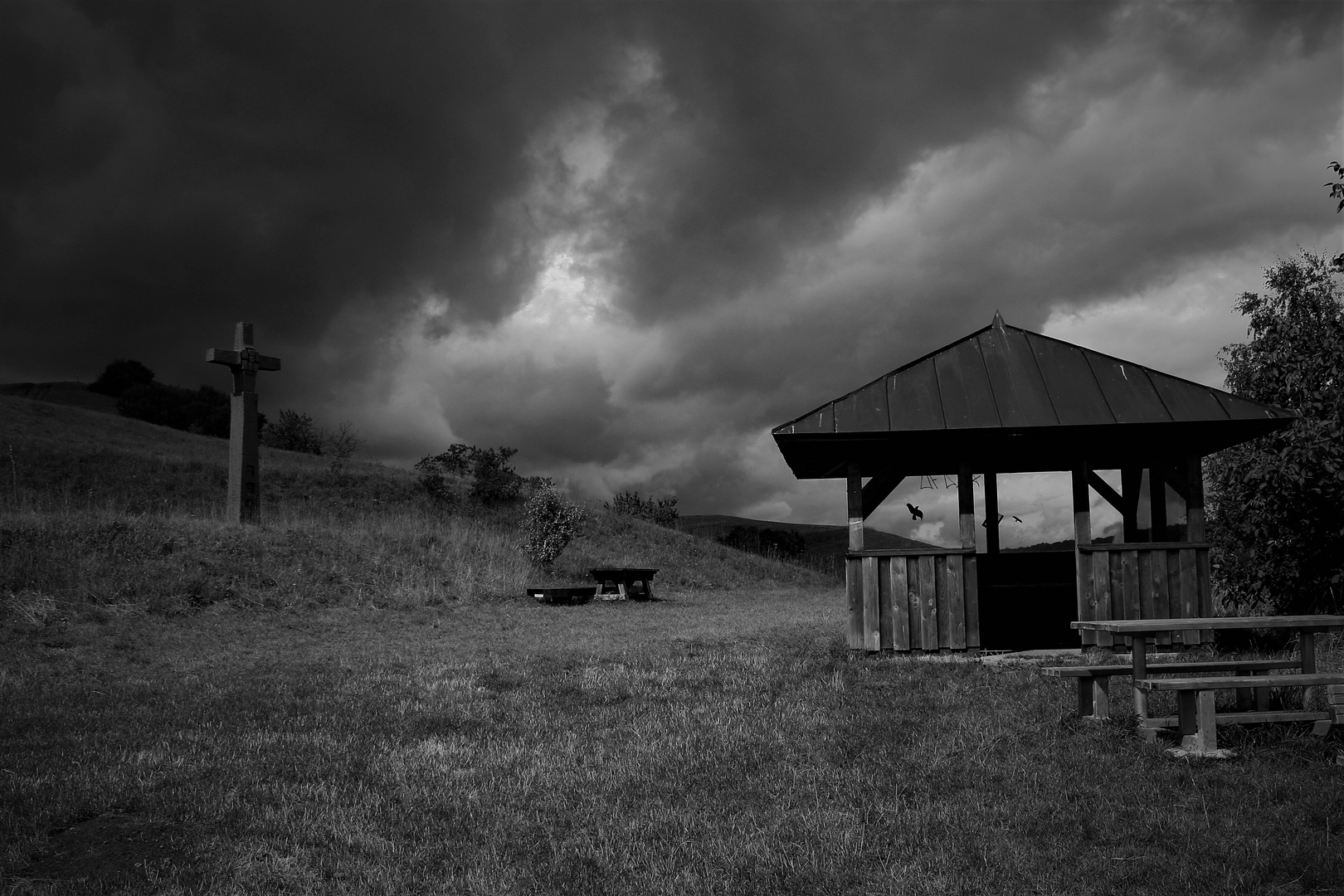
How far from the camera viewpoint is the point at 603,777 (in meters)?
5.99

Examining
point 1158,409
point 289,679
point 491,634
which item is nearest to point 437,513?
point 491,634

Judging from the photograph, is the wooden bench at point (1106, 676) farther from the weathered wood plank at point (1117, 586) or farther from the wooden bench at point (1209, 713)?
the weathered wood plank at point (1117, 586)

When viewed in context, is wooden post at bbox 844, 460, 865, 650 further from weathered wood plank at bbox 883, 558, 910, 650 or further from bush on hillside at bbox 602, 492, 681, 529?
bush on hillside at bbox 602, 492, 681, 529

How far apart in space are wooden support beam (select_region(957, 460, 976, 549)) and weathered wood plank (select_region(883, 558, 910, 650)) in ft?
2.81

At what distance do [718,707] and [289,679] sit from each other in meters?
4.81

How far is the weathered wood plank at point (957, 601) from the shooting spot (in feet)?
39.3

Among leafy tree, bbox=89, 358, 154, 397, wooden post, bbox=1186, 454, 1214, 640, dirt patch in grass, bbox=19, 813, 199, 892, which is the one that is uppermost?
leafy tree, bbox=89, 358, 154, 397

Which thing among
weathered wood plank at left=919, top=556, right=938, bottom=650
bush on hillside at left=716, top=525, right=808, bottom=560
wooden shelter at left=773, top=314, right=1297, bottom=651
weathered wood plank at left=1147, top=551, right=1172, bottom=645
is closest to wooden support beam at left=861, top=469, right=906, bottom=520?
wooden shelter at left=773, top=314, right=1297, bottom=651

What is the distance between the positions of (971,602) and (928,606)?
56 centimetres

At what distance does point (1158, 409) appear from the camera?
1173 cm

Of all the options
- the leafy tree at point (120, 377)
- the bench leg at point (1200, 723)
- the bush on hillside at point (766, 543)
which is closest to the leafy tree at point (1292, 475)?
the bench leg at point (1200, 723)

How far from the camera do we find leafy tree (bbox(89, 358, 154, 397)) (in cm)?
8188

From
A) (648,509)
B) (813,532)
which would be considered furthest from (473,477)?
(813,532)

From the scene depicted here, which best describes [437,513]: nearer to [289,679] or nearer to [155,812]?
[289,679]
